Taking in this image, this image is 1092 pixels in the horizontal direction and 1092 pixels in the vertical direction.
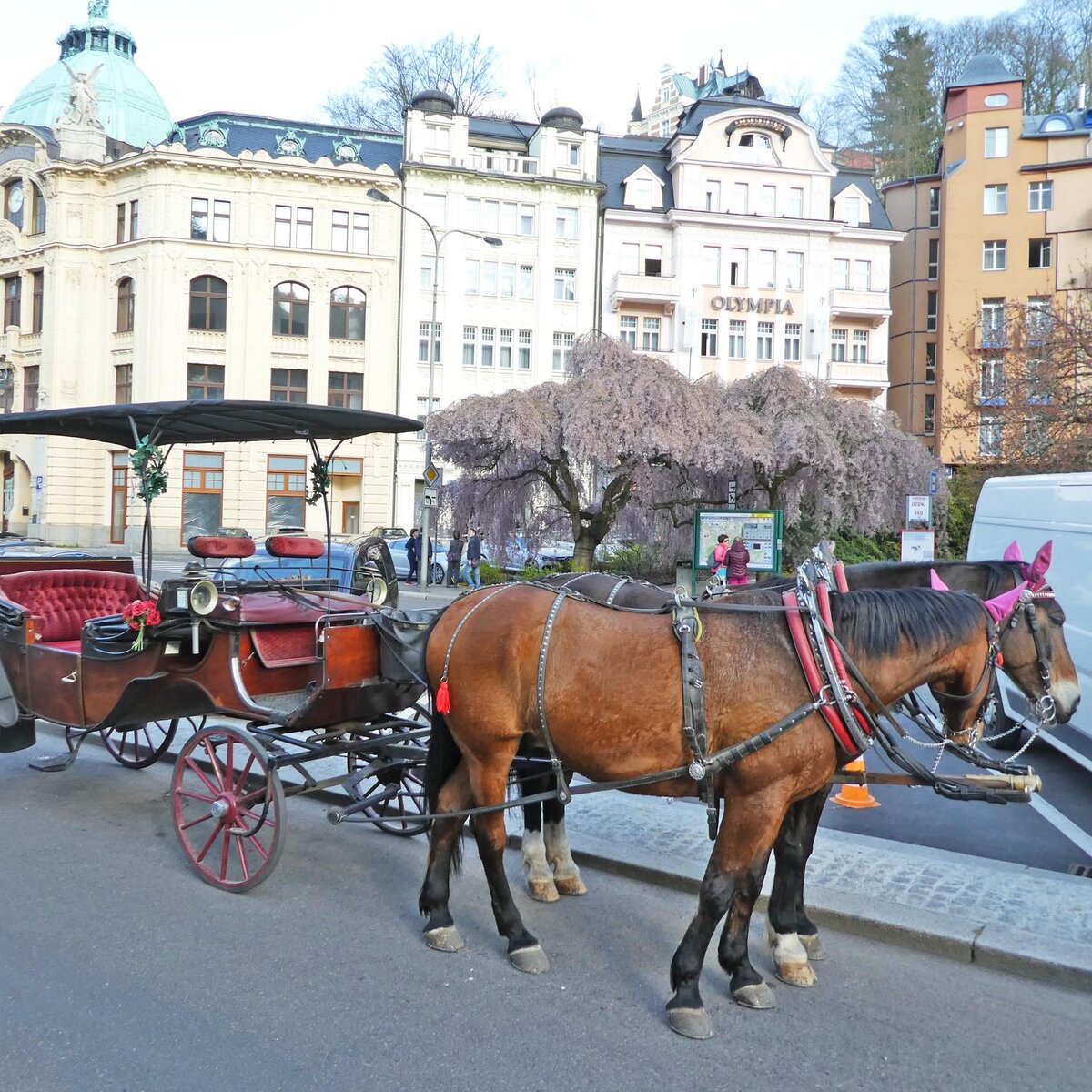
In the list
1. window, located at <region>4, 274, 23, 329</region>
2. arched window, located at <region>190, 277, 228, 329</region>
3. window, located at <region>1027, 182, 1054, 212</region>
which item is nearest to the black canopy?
arched window, located at <region>190, 277, 228, 329</region>

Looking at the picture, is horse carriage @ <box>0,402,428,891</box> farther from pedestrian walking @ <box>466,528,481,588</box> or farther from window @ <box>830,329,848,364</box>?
window @ <box>830,329,848,364</box>

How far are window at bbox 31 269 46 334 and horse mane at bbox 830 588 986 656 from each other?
43.4 meters

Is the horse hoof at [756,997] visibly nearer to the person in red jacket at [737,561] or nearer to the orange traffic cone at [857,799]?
the orange traffic cone at [857,799]

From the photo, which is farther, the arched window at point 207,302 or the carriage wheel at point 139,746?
the arched window at point 207,302

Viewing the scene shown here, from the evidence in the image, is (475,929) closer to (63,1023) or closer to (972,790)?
(63,1023)

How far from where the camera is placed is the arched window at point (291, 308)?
128ft

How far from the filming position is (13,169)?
132 ft

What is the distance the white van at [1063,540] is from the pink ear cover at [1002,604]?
2.00 metres

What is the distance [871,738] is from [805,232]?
41.0m

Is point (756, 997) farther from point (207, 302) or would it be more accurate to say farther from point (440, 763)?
point (207, 302)

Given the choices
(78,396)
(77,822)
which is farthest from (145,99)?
(77,822)

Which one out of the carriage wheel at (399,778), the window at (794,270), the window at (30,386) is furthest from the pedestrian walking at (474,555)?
Result: the window at (30,386)

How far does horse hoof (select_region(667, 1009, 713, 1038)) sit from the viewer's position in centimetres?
365

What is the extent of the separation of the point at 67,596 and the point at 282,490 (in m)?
31.7
